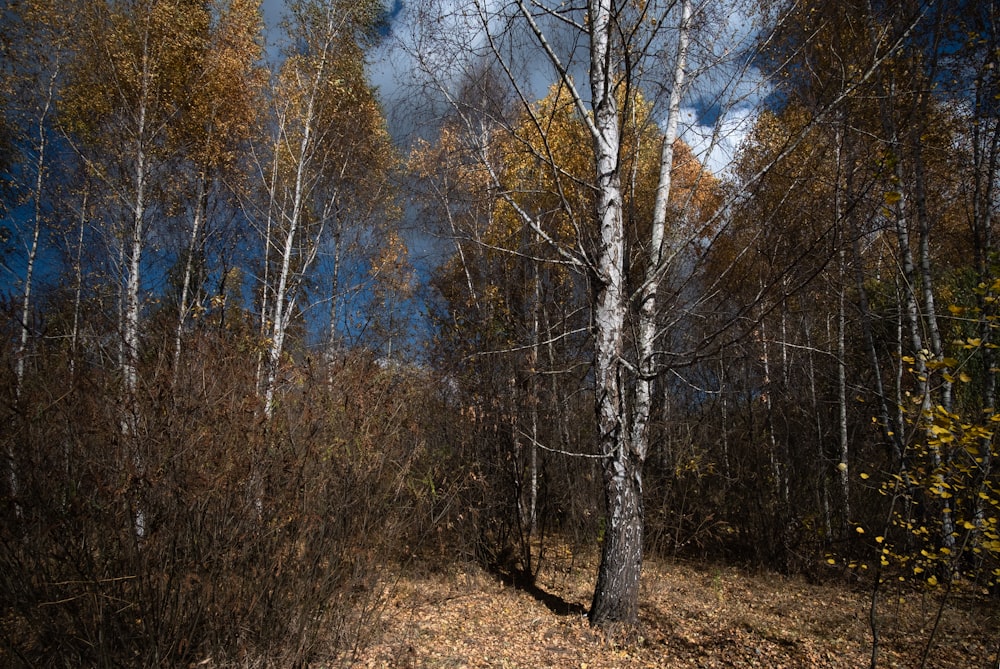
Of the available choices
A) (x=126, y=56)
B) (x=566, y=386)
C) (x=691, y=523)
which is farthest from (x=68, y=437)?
(x=691, y=523)

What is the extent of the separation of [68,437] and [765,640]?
16.5ft

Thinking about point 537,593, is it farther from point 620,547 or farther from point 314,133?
point 314,133

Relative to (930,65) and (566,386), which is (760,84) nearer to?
(930,65)

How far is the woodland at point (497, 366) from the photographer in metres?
2.66

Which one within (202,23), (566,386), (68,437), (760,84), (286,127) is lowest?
(68,437)

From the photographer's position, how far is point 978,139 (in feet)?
16.7

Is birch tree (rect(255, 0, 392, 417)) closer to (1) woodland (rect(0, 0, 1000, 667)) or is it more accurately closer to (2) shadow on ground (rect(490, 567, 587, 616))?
(1) woodland (rect(0, 0, 1000, 667))

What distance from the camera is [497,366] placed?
618cm

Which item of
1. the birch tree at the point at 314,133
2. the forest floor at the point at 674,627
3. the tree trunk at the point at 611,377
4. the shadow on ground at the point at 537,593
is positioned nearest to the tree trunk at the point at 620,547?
the tree trunk at the point at 611,377

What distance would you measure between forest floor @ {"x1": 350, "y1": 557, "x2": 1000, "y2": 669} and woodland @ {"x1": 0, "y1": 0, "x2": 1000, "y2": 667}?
4cm

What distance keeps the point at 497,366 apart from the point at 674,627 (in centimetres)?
306

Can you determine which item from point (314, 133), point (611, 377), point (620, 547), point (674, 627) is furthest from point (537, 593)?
point (314, 133)

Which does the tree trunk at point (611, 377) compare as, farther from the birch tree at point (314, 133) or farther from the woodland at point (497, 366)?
the birch tree at point (314, 133)

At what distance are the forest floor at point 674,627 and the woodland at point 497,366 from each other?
0.04 meters
